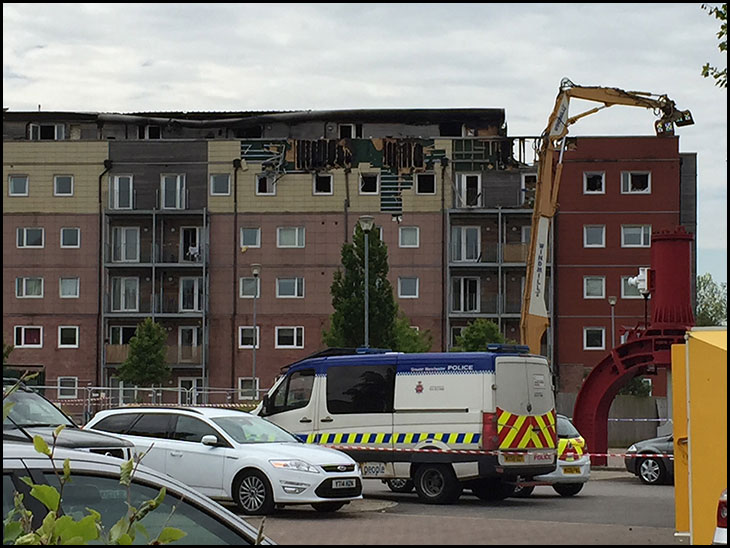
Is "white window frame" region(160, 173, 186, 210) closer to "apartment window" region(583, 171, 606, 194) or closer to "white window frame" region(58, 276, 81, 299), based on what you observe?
"white window frame" region(58, 276, 81, 299)

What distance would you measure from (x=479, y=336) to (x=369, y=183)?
10370 mm

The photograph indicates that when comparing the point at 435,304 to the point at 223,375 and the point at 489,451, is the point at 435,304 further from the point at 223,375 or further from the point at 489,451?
the point at 489,451

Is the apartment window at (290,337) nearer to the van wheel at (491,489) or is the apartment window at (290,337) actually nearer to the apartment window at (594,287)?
the apartment window at (594,287)

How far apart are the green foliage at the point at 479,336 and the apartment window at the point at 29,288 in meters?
18.3

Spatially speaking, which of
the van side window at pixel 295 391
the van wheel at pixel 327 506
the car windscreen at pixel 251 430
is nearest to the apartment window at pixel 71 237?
the van side window at pixel 295 391

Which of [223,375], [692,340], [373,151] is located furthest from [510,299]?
[692,340]

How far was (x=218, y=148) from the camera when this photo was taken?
54031 mm

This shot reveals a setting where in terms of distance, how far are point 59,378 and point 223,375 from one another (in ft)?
23.2

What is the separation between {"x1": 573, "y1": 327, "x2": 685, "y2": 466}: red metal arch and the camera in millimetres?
26828

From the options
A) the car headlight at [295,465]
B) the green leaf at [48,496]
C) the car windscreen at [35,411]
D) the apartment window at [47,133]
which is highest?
the apartment window at [47,133]

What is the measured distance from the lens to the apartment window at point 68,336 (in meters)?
54.8

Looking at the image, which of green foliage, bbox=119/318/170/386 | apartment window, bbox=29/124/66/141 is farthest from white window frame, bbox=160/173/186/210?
apartment window, bbox=29/124/66/141

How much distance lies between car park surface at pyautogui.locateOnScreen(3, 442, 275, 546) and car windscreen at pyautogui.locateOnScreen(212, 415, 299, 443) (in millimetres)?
12847

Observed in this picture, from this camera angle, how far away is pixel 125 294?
5475cm
